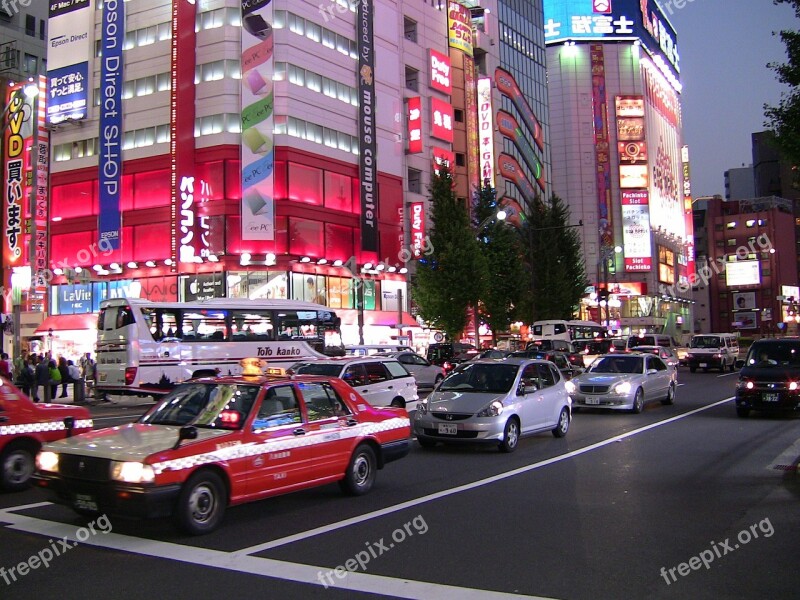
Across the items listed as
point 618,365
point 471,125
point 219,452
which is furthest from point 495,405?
point 471,125

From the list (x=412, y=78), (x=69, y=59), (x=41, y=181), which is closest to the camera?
(x=41, y=181)

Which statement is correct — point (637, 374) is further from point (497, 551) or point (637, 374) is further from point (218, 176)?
point (218, 176)

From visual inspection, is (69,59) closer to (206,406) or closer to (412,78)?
(412,78)

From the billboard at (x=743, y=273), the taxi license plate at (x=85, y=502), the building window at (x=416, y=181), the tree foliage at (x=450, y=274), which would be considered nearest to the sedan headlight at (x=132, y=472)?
the taxi license plate at (x=85, y=502)

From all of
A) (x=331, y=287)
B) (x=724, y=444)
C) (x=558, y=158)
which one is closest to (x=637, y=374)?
(x=724, y=444)

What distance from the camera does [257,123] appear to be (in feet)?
129

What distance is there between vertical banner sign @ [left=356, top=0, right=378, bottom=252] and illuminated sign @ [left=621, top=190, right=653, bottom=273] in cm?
4982

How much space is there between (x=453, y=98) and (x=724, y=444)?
146 ft

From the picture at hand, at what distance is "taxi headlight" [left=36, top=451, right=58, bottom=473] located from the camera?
23.9 ft

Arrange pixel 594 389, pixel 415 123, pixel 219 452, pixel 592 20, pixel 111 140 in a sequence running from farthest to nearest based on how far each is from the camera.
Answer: pixel 592 20 < pixel 415 123 < pixel 111 140 < pixel 594 389 < pixel 219 452

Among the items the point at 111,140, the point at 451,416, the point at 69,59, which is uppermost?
the point at 69,59

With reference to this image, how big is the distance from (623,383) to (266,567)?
14.0 metres

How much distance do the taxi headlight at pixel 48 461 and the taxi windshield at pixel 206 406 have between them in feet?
3.60

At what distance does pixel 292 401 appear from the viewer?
8484 millimetres
